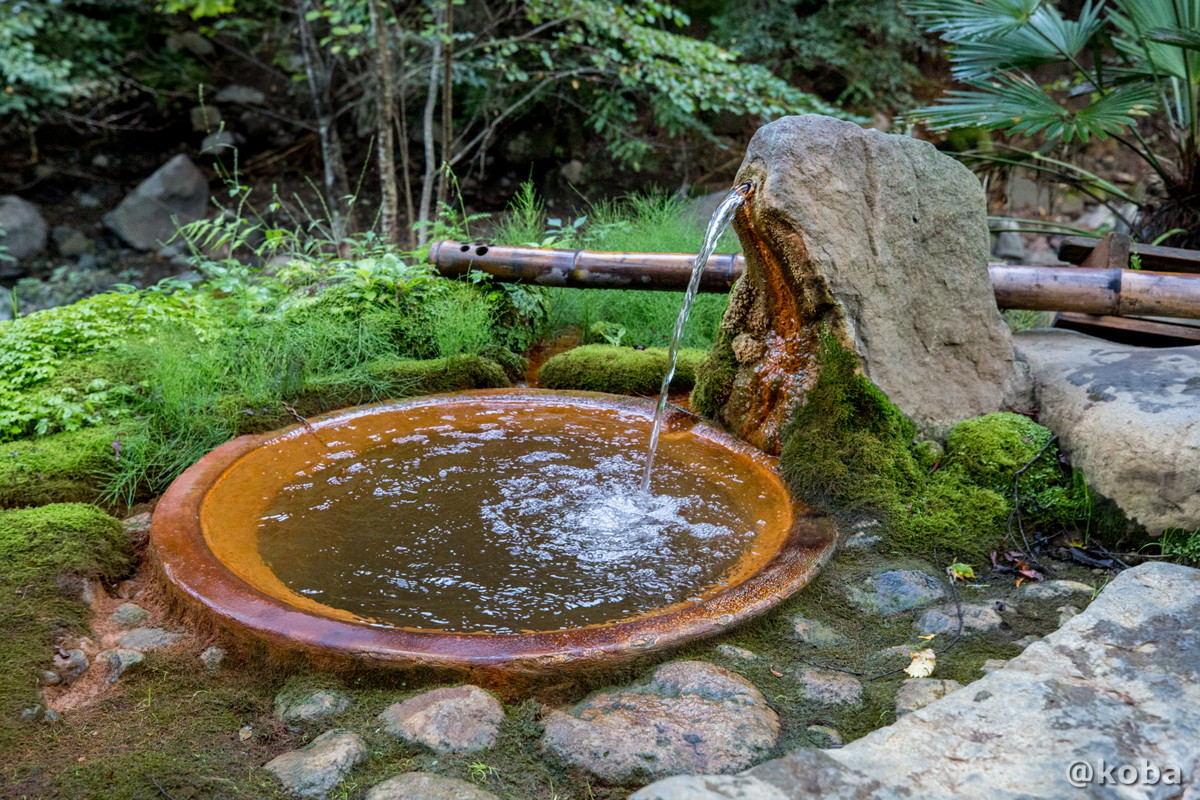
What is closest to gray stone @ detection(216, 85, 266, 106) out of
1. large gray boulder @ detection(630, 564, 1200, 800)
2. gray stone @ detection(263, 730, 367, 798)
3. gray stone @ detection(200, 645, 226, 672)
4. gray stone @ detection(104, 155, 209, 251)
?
gray stone @ detection(104, 155, 209, 251)

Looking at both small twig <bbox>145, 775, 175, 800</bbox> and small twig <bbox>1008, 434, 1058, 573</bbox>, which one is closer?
small twig <bbox>145, 775, 175, 800</bbox>

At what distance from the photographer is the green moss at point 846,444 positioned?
3354 millimetres

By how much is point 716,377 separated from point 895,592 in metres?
1.39

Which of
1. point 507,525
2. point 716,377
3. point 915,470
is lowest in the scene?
point 507,525

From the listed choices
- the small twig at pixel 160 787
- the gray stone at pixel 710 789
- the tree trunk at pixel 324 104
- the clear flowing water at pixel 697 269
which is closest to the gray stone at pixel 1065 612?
the clear flowing water at pixel 697 269

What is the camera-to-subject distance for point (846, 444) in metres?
3.45

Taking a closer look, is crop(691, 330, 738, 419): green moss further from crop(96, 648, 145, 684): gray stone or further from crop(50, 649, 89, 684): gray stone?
crop(50, 649, 89, 684): gray stone

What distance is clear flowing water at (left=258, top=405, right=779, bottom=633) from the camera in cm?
270

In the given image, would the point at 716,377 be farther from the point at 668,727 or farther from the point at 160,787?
the point at 160,787

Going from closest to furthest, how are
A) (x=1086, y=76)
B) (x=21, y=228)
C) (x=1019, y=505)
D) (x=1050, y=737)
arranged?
(x=1050, y=737)
(x=1019, y=505)
(x=1086, y=76)
(x=21, y=228)

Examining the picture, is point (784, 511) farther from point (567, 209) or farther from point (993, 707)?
point (567, 209)

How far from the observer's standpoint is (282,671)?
247cm

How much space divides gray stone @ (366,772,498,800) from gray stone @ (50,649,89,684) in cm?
111

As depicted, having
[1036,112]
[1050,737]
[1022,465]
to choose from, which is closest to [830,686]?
[1050,737]
